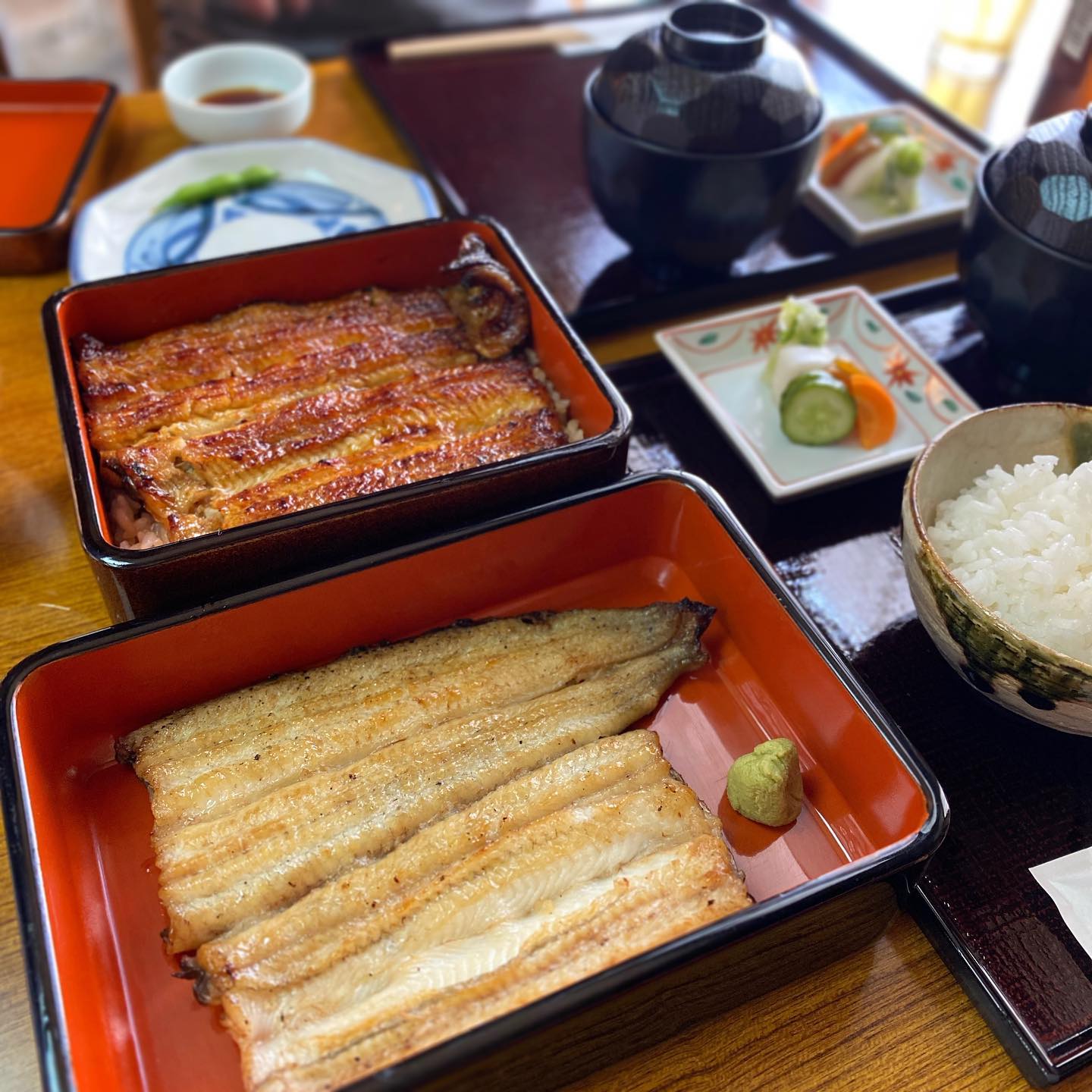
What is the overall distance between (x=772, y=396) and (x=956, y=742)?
0.83m

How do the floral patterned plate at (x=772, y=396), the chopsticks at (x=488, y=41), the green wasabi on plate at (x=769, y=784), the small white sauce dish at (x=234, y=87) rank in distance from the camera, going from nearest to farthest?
the green wasabi on plate at (x=769, y=784), the floral patterned plate at (x=772, y=396), the small white sauce dish at (x=234, y=87), the chopsticks at (x=488, y=41)

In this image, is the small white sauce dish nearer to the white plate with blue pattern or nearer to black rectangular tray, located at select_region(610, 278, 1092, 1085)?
the white plate with blue pattern

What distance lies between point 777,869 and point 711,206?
1359 millimetres

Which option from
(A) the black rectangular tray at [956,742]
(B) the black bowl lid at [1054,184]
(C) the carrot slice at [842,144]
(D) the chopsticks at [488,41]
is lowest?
(A) the black rectangular tray at [956,742]

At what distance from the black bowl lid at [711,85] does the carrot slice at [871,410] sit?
0.52 meters

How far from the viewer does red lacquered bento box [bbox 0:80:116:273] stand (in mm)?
2266

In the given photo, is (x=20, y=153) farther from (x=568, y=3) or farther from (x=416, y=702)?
(x=568, y=3)

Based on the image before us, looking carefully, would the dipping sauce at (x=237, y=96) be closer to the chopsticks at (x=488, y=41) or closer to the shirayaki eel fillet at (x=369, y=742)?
the chopsticks at (x=488, y=41)

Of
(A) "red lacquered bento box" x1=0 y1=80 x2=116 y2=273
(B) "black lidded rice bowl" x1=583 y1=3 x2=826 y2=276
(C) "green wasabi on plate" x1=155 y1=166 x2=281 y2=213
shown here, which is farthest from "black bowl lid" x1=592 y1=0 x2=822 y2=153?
(A) "red lacquered bento box" x1=0 y1=80 x2=116 y2=273

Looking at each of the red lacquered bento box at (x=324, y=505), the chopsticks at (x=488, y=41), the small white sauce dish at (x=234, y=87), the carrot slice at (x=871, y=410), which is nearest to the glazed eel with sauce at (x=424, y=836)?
the red lacquered bento box at (x=324, y=505)

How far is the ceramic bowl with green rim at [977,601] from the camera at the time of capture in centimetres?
127

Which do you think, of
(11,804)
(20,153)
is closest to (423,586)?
(11,804)

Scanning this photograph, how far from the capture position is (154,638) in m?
1.36

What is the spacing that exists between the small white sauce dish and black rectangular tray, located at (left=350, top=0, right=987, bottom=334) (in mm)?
264
